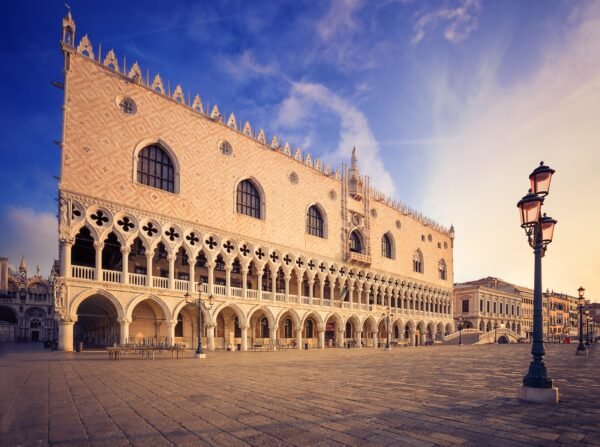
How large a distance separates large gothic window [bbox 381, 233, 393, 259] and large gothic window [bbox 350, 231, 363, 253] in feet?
14.2

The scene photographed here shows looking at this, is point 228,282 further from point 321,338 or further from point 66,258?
point 321,338

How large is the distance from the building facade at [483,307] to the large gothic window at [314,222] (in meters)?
36.5

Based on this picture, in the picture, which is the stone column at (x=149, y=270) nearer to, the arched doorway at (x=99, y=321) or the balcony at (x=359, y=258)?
the arched doorway at (x=99, y=321)

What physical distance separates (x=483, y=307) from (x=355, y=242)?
33500 millimetres

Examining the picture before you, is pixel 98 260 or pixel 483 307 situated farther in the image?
pixel 483 307

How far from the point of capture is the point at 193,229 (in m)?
25.0

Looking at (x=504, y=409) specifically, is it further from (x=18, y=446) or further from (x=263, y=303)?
(x=263, y=303)

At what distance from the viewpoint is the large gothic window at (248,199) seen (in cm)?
2875

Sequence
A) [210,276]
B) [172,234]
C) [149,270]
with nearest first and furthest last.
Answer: [149,270]
[172,234]
[210,276]

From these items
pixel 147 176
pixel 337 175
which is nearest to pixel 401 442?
pixel 147 176

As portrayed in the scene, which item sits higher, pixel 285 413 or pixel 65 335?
pixel 285 413

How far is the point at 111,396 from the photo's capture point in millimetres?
6801

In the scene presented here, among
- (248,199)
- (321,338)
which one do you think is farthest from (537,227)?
(321,338)

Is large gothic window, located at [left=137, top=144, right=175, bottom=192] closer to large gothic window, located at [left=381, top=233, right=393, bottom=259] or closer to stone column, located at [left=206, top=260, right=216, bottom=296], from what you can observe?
stone column, located at [left=206, top=260, right=216, bottom=296]
